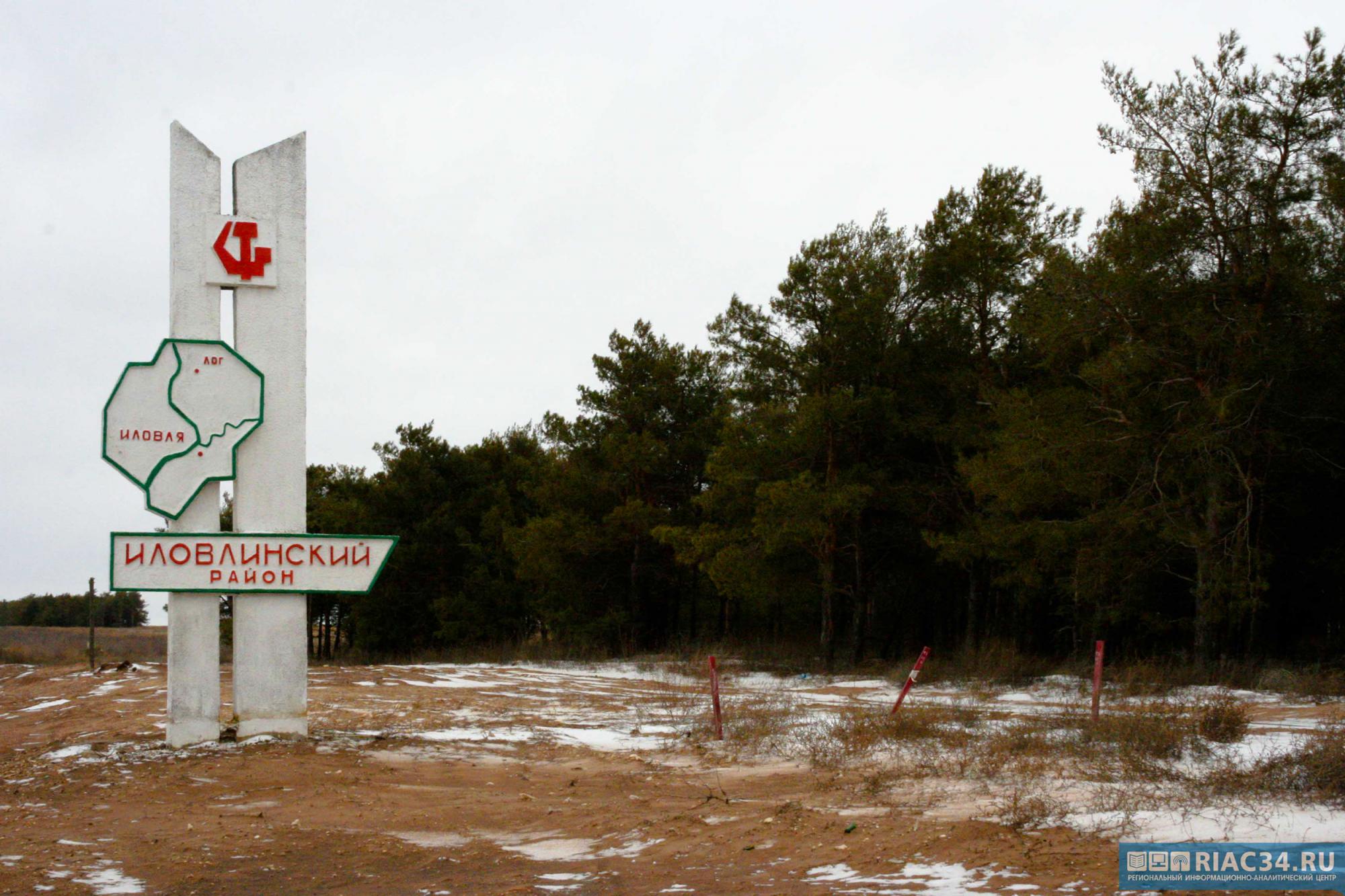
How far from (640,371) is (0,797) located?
93.7 feet

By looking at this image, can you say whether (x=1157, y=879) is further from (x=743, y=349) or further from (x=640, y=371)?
(x=640, y=371)

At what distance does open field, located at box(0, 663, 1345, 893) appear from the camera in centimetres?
663

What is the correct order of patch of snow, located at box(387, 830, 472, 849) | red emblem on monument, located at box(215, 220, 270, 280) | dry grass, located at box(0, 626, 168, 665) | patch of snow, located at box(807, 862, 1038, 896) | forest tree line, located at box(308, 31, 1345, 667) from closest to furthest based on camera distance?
patch of snow, located at box(807, 862, 1038, 896) → patch of snow, located at box(387, 830, 472, 849) → red emblem on monument, located at box(215, 220, 270, 280) → forest tree line, located at box(308, 31, 1345, 667) → dry grass, located at box(0, 626, 168, 665)

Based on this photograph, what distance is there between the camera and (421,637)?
146 feet

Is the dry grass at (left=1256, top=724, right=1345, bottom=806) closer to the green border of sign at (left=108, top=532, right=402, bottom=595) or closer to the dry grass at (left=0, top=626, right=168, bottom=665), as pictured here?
the green border of sign at (left=108, top=532, right=402, bottom=595)

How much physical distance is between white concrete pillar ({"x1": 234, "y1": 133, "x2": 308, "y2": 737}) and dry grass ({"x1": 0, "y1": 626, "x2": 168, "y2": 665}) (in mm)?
13325

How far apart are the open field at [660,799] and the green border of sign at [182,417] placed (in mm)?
2554

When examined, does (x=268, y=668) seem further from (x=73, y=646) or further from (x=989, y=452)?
(x=73, y=646)

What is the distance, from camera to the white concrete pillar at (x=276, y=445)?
11547 millimetres

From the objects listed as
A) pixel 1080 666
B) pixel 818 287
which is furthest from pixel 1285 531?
pixel 818 287

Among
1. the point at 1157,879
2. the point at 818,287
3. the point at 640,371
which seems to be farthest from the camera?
the point at 640,371

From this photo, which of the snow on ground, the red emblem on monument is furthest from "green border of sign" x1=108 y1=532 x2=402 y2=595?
the red emblem on monument

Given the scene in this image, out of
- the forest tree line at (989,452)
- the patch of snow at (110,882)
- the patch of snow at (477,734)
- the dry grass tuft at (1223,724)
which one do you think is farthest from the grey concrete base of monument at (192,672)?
the forest tree line at (989,452)

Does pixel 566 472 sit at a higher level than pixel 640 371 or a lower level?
lower
